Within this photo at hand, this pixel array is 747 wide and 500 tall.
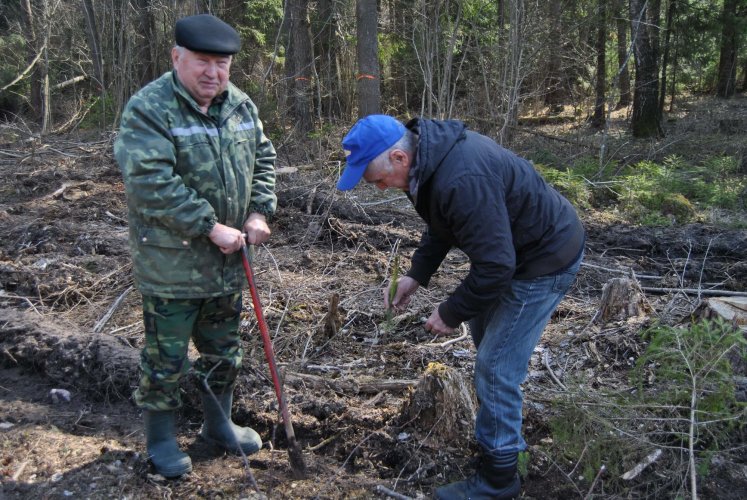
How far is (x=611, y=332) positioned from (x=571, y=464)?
1470 mm

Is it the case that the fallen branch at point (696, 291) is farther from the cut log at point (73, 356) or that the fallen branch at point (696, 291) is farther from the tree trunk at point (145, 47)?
the tree trunk at point (145, 47)

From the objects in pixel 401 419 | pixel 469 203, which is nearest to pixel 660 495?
pixel 401 419

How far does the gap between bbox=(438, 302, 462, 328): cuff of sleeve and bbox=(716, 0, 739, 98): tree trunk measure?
15.6 meters

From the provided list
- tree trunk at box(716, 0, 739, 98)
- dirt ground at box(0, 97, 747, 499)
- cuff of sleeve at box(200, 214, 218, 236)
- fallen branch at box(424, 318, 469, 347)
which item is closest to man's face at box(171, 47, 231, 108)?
cuff of sleeve at box(200, 214, 218, 236)

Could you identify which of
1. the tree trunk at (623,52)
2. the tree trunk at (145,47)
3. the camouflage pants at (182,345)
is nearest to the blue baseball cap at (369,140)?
the camouflage pants at (182,345)

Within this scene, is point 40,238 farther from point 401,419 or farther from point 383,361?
point 401,419

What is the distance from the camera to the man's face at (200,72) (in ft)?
9.16

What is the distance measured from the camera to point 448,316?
2.67 m

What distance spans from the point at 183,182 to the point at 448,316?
4.37 ft

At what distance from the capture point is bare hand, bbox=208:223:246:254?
2873mm

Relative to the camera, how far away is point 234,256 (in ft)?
10.2

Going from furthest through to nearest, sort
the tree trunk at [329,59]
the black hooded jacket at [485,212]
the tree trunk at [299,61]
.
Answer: the tree trunk at [329,59]
the tree trunk at [299,61]
the black hooded jacket at [485,212]

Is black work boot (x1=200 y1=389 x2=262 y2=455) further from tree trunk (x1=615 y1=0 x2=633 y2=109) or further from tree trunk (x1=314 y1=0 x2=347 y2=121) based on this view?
tree trunk (x1=615 y1=0 x2=633 y2=109)

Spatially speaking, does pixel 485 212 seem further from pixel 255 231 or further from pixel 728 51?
pixel 728 51
